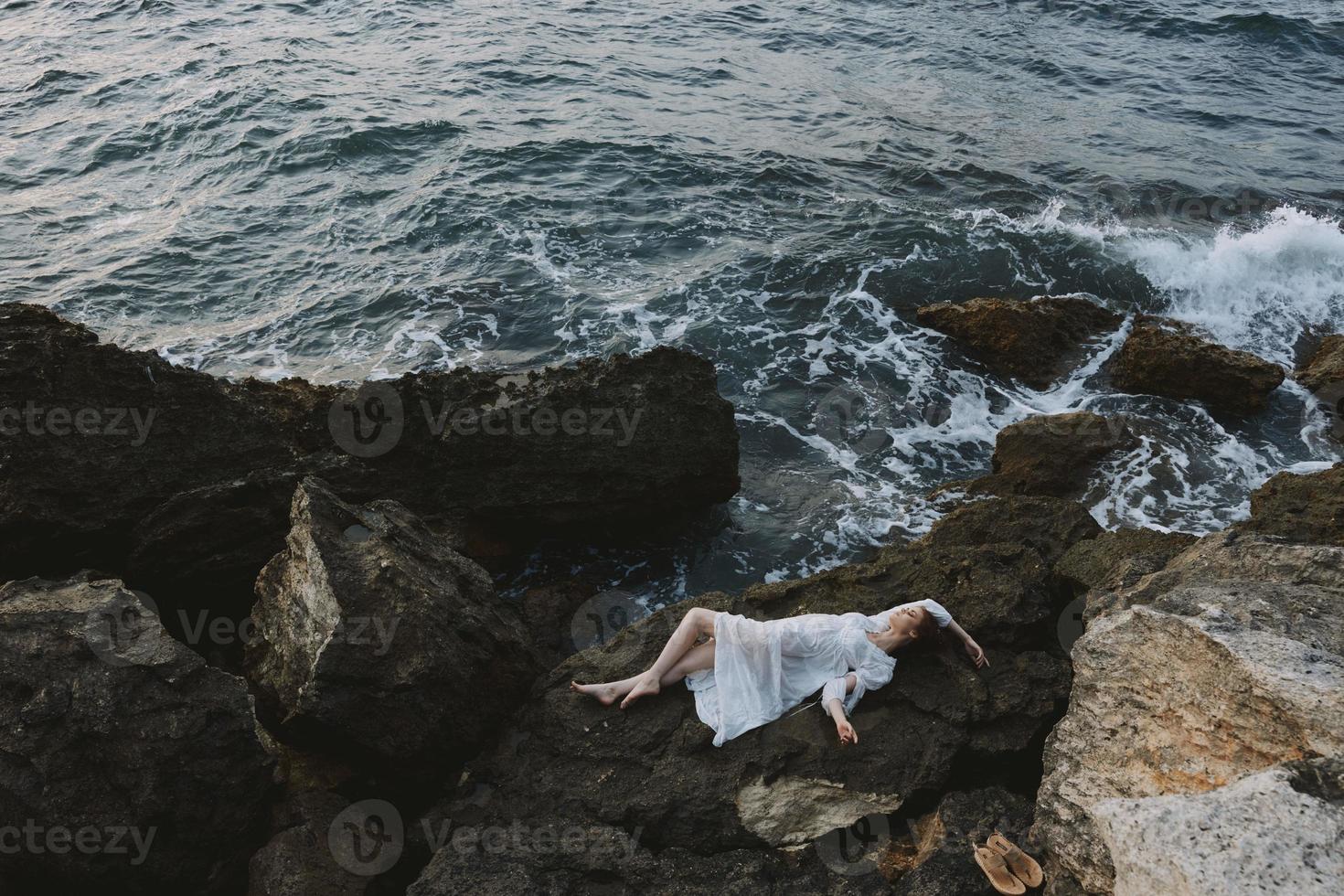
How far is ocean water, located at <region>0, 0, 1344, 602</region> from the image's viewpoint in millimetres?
11531

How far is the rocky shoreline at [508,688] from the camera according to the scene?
497 cm

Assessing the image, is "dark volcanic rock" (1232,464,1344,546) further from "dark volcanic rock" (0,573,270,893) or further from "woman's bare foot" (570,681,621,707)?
"dark volcanic rock" (0,573,270,893)

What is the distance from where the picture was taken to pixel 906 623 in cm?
660

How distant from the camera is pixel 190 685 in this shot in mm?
5605

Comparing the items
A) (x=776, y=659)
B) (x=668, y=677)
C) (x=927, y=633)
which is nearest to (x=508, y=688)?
(x=668, y=677)

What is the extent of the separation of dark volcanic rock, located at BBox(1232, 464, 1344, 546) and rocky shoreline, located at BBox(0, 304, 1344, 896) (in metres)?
0.03

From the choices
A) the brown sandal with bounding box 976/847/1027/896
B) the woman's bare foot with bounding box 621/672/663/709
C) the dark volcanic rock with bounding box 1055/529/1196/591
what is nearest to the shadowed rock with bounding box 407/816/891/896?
the brown sandal with bounding box 976/847/1027/896

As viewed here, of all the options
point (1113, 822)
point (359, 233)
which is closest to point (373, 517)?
point (1113, 822)

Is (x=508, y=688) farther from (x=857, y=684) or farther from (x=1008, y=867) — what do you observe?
(x=1008, y=867)

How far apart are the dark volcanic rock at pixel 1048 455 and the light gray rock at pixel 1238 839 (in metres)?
6.15

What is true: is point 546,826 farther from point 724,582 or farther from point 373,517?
A: point 724,582

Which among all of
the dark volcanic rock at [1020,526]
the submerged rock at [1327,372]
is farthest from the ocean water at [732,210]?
the dark volcanic rock at [1020,526]

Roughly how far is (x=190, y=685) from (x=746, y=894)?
3516 mm

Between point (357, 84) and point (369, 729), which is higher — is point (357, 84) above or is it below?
below
